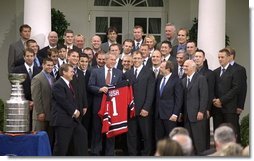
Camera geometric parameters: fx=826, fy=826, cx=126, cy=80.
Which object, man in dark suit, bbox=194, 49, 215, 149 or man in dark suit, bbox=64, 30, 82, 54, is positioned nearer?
man in dark suit, bbox=194, 49, 215, 149

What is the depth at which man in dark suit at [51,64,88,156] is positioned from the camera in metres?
12.9

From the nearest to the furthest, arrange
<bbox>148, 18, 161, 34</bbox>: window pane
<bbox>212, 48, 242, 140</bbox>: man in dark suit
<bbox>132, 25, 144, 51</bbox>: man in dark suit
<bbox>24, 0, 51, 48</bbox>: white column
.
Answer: <bbox>212, 48, 242, 140</bbox>: man in dark suit → <bbox>132, 25, 144, 51</bbox>: man in dark suit → <bbox>24, 0, 51, 48</bbox>: white column → <bbox>148, 18, 161, 34</bbox>: window pane

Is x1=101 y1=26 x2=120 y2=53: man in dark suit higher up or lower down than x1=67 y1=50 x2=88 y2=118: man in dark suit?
higher up

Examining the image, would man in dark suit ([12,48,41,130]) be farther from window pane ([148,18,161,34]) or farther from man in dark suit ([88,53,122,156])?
window pane ([148,18,161,34])

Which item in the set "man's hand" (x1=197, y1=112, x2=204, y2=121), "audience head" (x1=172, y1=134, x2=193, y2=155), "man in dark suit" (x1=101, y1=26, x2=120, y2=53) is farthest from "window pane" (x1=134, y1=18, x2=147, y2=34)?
"audience head" (x1=172, y1=134, x2=193, y2=155)

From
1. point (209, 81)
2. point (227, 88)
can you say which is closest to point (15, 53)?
point (209, 81)

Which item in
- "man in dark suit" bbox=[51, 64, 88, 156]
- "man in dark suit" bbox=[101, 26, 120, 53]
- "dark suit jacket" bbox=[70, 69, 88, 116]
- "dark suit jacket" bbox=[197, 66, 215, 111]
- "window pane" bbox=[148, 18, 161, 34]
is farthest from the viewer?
"window pane" bbox=[148, 18, 161, 34]

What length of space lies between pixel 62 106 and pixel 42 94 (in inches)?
18.9

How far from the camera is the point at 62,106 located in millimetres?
12992

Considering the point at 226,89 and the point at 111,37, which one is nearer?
the point at 226,89

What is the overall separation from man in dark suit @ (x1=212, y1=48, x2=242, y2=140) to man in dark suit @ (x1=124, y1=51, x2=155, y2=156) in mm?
1118

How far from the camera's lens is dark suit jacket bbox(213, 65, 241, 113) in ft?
45.4

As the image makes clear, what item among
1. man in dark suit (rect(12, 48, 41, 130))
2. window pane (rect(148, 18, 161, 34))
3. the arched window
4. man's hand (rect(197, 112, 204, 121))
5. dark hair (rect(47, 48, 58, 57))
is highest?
the arched window

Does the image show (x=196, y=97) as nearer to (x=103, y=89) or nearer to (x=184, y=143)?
(x=103, y=89)
